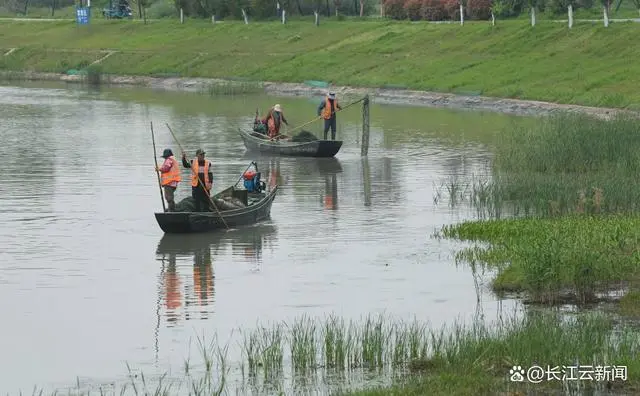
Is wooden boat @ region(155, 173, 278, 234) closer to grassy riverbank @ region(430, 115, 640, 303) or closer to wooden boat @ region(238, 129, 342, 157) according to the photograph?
grassy riverbank @ region(430, 115, 640, 303)

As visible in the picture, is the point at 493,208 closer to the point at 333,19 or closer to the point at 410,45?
the point at 410,45

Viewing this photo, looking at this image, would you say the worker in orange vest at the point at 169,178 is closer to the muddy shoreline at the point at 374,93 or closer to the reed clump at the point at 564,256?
the reed clump at the point at 564,256

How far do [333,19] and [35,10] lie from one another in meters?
49.3

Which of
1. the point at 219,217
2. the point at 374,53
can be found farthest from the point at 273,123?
the point at 374,53

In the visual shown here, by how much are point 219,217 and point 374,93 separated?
143 ft

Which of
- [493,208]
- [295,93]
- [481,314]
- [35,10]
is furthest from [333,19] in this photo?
[481,314]

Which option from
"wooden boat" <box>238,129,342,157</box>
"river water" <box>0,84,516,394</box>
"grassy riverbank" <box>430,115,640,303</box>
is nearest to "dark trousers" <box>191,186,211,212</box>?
"river water" <box>0,84,516,394</box>

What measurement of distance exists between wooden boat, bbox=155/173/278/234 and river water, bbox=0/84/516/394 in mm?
261

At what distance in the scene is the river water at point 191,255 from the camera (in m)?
22.0

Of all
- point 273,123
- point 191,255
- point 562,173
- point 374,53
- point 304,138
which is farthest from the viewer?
point 374,53

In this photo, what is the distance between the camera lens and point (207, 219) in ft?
101

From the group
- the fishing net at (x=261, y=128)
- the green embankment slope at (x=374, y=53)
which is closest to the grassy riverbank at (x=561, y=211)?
the fishing net at (x=261, y=128)

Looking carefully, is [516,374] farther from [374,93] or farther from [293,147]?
[374,93]

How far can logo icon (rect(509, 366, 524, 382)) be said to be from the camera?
17.4 metres
